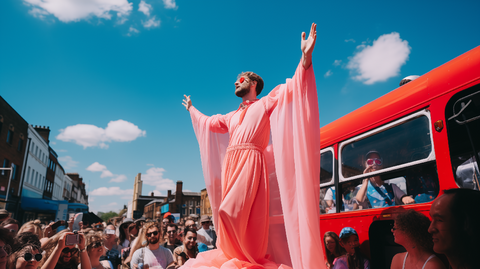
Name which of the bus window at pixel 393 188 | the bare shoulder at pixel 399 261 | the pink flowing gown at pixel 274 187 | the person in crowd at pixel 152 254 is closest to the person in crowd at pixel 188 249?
the person in crowd at pixel 152 254

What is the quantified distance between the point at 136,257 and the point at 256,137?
3163 mm

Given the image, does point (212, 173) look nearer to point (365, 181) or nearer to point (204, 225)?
point (365, 181)

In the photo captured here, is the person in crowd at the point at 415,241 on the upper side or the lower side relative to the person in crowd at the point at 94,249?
upper

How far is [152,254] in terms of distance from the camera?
4859 millimetres

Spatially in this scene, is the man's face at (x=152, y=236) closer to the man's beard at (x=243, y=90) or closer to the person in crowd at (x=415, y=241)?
the man's beard at (x=243, y=90)

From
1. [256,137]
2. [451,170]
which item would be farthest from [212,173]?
[451,170]

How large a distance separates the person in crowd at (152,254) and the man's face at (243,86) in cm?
296

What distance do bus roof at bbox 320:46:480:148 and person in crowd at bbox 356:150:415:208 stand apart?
0.46 metres

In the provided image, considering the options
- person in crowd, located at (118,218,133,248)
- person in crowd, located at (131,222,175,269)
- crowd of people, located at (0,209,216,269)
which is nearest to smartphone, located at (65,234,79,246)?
crowd of people, located at (0,209,216,269)

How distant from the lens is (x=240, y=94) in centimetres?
350

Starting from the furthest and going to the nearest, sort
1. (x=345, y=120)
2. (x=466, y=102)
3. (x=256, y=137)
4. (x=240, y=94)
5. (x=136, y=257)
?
(x=136, y=257) → (x=345, y=120) → (x=240, y=94) → (x=256, y=137) → (x=466, y=102)

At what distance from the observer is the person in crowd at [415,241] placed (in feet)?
8.04

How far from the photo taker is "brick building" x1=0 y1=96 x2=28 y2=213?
22.8 meters

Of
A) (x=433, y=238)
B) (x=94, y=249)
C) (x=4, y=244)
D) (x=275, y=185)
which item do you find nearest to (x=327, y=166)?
(x=275, y=185)
